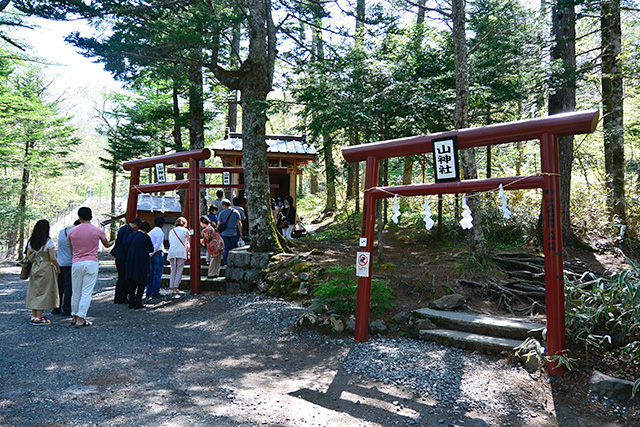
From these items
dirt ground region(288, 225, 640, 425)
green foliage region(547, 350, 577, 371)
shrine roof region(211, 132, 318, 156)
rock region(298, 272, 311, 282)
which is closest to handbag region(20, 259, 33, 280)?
rock region(298, 272, 311, 282)

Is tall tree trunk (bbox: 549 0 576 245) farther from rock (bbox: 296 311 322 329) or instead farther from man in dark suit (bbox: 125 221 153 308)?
man in dark suit (bbox: 125 221 153 308)

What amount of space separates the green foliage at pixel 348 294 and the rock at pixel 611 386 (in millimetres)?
2987

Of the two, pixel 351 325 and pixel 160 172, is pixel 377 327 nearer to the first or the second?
pixel 351 325

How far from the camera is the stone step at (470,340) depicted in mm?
5195

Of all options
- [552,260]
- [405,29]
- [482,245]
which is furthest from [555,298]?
[405,29]

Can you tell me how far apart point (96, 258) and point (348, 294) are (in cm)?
414

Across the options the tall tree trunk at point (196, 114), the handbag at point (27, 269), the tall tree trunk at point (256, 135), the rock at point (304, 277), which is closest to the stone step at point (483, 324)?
the rock at point (304, 277)

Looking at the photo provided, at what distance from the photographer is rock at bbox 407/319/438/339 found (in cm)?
607

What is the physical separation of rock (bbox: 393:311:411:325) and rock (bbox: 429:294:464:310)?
50cm

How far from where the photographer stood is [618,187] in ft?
31.8

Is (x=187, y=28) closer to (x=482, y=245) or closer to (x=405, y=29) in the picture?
(x=405, y=29)

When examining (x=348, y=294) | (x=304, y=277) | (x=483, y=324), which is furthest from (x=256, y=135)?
(x=483, y=324)

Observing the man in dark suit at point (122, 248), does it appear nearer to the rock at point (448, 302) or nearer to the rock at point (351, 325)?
the rock at point (351, 325)

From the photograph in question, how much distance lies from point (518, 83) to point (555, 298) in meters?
7.05
